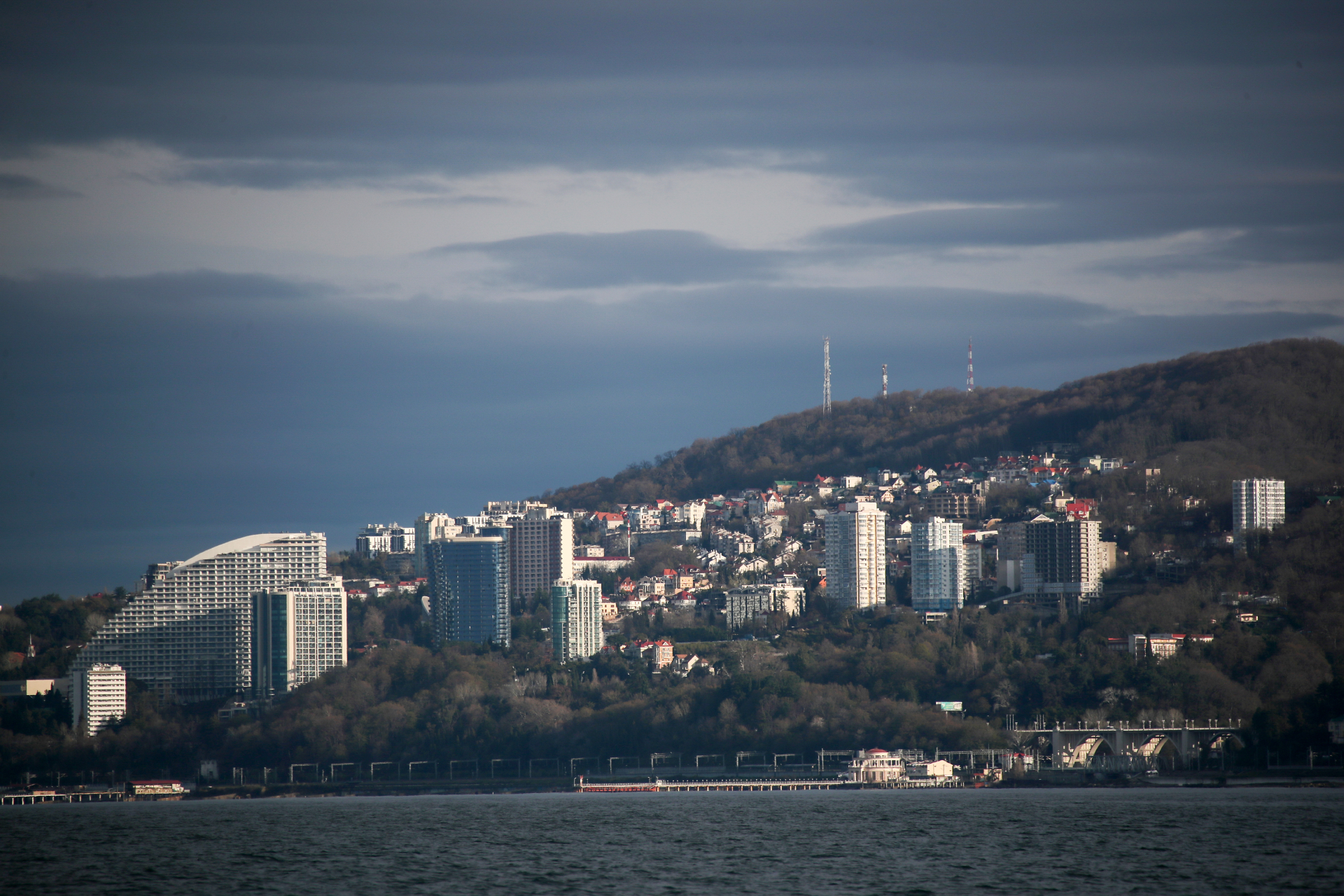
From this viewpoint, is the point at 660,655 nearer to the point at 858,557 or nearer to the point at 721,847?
the point at 858,557

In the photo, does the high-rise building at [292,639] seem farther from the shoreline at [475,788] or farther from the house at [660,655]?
the house at [660,655]

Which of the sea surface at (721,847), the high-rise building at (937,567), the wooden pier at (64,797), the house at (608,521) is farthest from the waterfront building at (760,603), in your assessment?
the wooden pier at (64,797)

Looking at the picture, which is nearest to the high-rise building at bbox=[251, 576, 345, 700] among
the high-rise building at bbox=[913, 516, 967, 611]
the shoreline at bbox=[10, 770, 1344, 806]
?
the shoreline at bbox=[10, 770, 1344, 806]

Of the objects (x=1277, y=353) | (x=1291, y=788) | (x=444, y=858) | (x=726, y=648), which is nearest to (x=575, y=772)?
(x=726, y=648)

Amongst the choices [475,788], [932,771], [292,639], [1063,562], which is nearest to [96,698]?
[292,639]

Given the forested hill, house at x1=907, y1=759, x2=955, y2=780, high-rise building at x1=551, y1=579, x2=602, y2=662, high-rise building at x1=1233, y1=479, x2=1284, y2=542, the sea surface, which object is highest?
the forested hill

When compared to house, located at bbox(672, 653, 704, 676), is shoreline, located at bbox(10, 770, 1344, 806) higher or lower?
lower

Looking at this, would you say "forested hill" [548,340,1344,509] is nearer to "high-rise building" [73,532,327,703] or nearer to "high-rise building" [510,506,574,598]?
"high-rise building" [510,506,574,598]
